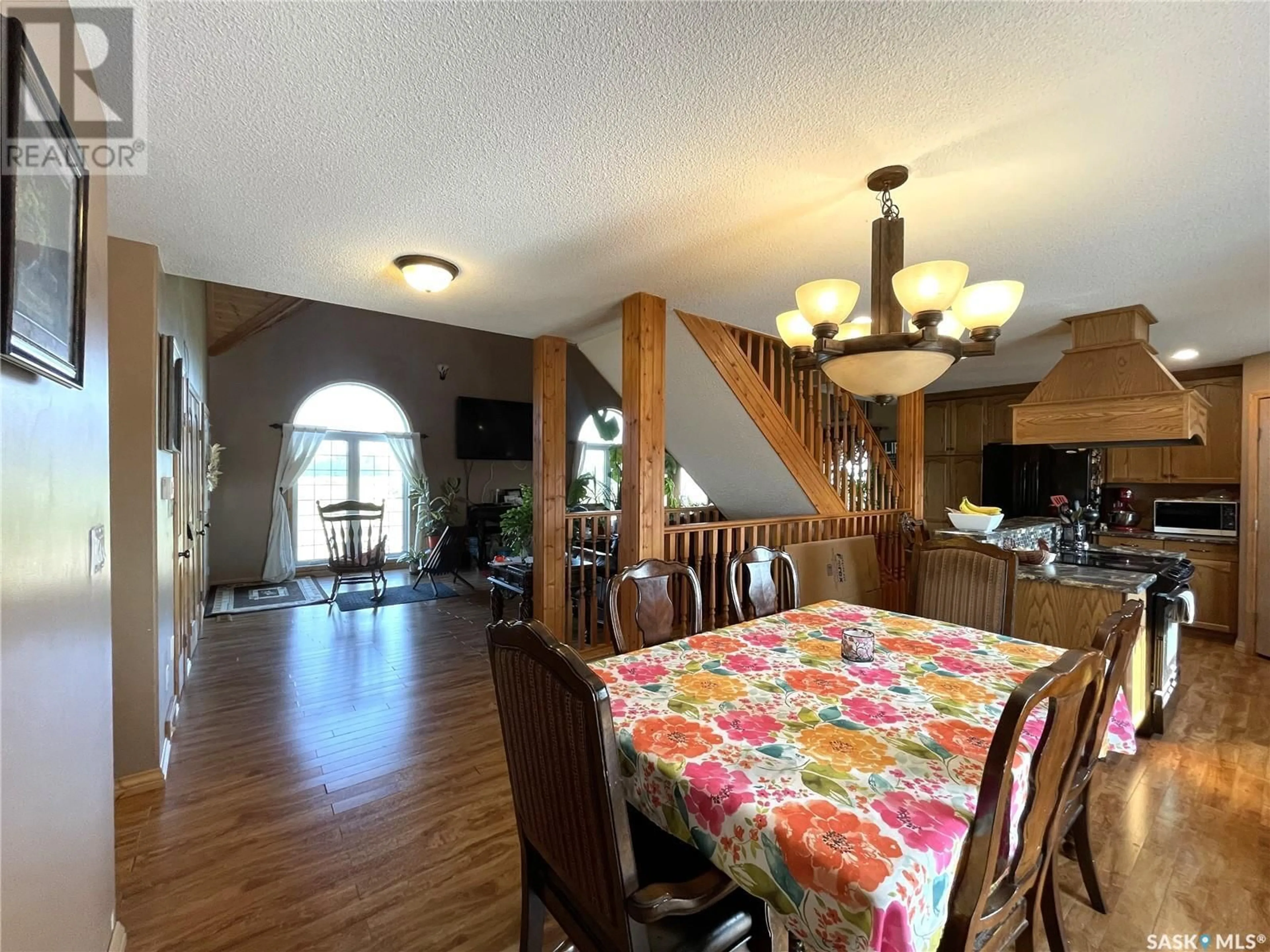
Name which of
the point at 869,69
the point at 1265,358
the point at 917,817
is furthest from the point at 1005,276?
the point at 1265,358

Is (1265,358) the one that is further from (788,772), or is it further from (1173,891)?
(788,772)

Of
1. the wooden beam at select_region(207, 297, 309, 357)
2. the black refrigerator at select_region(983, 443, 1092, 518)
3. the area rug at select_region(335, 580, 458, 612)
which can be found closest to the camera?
the black refrigerator at select_region(983, 443, 1092, 518)

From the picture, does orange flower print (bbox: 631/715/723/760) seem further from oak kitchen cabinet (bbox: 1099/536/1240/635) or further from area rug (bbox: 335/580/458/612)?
oak kitchen cabinet (bbox: 1099/536/1240/635)

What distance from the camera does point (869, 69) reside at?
51.0 inches

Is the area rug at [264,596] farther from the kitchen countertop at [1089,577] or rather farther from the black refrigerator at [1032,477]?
the black refrigerator at [1032,477]

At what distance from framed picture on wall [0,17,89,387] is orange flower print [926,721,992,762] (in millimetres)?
1754

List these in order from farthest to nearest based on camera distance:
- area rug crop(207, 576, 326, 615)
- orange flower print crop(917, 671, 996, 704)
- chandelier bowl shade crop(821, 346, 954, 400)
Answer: area rug crop(207, 576, 326, 615)
chandelier bowl shade crop(821, 346, 954, 400)
orange flower print crop(917, 671, 996, 704)

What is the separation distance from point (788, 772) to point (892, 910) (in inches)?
11.6

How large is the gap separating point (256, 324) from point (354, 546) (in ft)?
8.66

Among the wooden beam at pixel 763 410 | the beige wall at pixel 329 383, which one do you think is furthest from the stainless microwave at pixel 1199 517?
the beige wall at pixel 329 383

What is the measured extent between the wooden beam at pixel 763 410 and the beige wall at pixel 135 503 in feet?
8.22

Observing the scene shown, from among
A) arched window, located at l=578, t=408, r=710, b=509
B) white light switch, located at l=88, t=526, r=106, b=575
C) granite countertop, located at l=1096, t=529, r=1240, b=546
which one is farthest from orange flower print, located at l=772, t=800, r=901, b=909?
arched window, located at l=578, t=408, r=710, b=509

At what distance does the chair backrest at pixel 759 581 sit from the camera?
2.36 metres

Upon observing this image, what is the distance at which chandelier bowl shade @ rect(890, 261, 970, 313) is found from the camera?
58.7 inches
